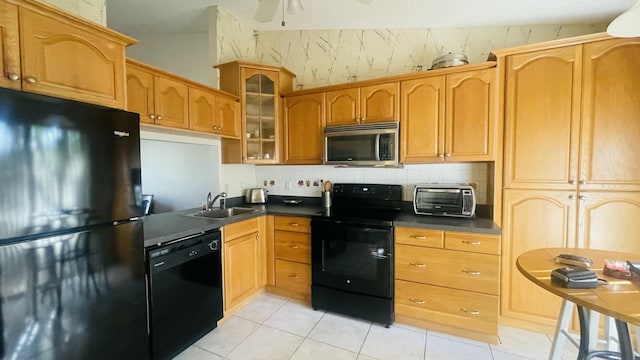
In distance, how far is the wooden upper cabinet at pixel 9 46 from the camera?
3.75 ft

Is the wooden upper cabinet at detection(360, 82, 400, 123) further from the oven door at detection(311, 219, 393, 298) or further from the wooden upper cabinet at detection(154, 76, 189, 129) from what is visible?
the wooden upper cabinet at detection(154, 76, 189, 129)

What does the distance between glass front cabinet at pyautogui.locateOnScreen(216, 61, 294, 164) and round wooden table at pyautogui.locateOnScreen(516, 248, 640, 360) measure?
2.38 meters

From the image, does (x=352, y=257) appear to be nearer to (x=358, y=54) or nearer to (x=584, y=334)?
(x=584, y=334)

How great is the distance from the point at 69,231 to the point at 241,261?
143cm

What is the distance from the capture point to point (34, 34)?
4.04 feet

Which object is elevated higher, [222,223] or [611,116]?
[611,116]

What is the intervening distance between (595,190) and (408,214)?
4.43 ft

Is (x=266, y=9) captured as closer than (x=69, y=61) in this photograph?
No

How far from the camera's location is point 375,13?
262cm

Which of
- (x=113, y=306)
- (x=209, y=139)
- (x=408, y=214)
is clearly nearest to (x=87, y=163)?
(x=113, y=306)

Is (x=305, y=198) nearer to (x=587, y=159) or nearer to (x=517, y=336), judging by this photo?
(x=517, y=336)

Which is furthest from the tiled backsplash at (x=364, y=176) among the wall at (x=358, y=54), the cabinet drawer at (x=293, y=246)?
the cabinet drawer at (x=293, y=246)

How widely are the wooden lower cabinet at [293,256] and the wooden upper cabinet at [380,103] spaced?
1.19m

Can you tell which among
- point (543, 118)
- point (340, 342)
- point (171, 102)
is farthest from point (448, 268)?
point (171, 102)
